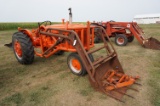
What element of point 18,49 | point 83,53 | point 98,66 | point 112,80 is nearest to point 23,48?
point 18,49

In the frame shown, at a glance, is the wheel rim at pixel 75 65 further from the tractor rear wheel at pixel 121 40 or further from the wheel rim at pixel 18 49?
the tractor rear wheel at pixel 121 40

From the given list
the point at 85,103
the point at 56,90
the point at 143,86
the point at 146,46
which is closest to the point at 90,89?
the point at 85,103

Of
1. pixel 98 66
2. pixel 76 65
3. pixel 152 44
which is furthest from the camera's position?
pixel 152 44

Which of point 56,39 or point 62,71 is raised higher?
point 56,39

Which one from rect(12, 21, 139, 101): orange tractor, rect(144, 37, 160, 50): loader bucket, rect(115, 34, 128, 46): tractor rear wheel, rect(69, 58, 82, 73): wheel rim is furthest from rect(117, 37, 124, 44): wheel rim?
rect(69, 58, 82, 73): wheel rim

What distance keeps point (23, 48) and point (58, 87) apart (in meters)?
1.84

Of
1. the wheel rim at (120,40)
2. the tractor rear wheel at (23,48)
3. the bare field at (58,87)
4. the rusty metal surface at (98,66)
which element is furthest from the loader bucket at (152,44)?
the tractor rear wheel at (23,48)

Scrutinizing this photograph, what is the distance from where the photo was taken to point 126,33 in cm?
849

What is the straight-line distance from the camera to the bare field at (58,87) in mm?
2908

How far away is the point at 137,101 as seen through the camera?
114 inches

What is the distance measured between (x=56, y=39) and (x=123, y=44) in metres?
4.97

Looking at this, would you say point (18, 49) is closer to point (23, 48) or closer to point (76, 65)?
point (23, 48)

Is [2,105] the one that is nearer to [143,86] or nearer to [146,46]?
[143,86]

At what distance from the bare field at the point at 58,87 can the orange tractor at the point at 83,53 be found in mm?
→ 222
